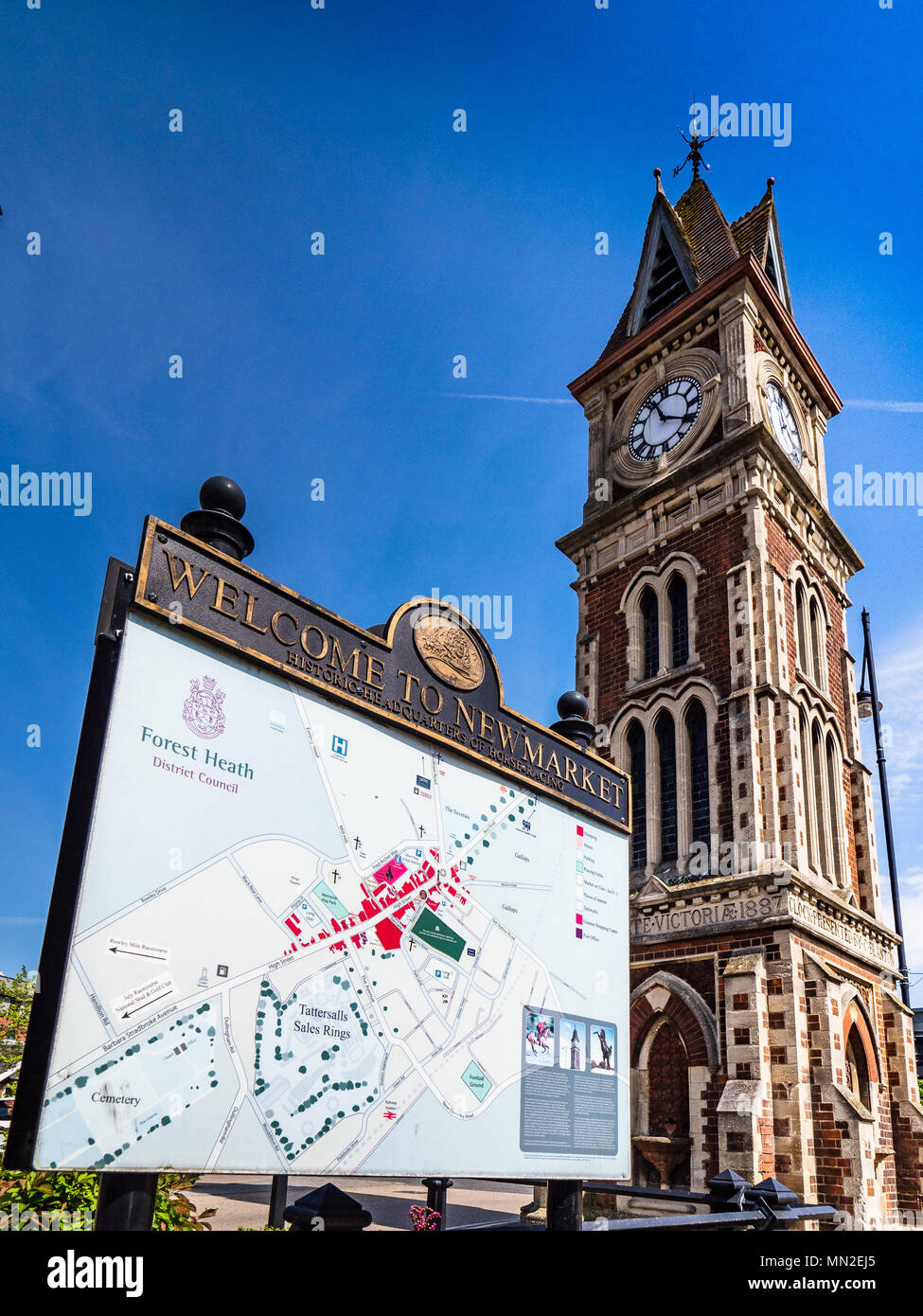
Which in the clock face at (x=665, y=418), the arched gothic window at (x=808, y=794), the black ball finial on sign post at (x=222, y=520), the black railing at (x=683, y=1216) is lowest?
the black railing at (x=683, y=1216)

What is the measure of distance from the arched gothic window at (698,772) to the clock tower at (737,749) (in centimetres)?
5

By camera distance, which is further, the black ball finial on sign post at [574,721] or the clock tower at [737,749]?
the clock tower at [737,749]

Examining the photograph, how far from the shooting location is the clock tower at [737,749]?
15.5m

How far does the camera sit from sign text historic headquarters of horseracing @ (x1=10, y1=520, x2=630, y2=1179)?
4246mm

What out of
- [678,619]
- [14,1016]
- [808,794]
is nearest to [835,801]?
[808,794]

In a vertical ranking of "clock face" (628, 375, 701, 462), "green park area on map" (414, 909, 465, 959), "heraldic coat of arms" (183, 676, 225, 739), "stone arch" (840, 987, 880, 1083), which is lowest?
"stone arch" (840, 987, 880, 1083)

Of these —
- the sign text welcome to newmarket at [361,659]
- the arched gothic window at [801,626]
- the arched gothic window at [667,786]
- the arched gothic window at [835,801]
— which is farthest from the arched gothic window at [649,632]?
the sign text welcome to newmarket at [361,659]

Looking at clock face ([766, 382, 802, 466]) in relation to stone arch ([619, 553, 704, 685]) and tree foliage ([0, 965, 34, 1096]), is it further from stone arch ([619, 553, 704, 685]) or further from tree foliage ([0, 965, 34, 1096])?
tree foliage ([0, 965, 34, 1096])

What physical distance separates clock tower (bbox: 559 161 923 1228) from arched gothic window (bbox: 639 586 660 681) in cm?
5

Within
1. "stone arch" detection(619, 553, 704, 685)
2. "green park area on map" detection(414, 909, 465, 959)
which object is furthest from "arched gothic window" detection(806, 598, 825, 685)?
"green park area on map" detection(414, 909, 465, 959)

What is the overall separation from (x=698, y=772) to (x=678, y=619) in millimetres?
3635

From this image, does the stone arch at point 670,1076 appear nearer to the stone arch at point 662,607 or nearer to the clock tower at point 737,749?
the clock tower at point 737,749

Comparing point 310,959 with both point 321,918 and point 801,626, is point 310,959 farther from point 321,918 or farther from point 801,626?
point 801,626
